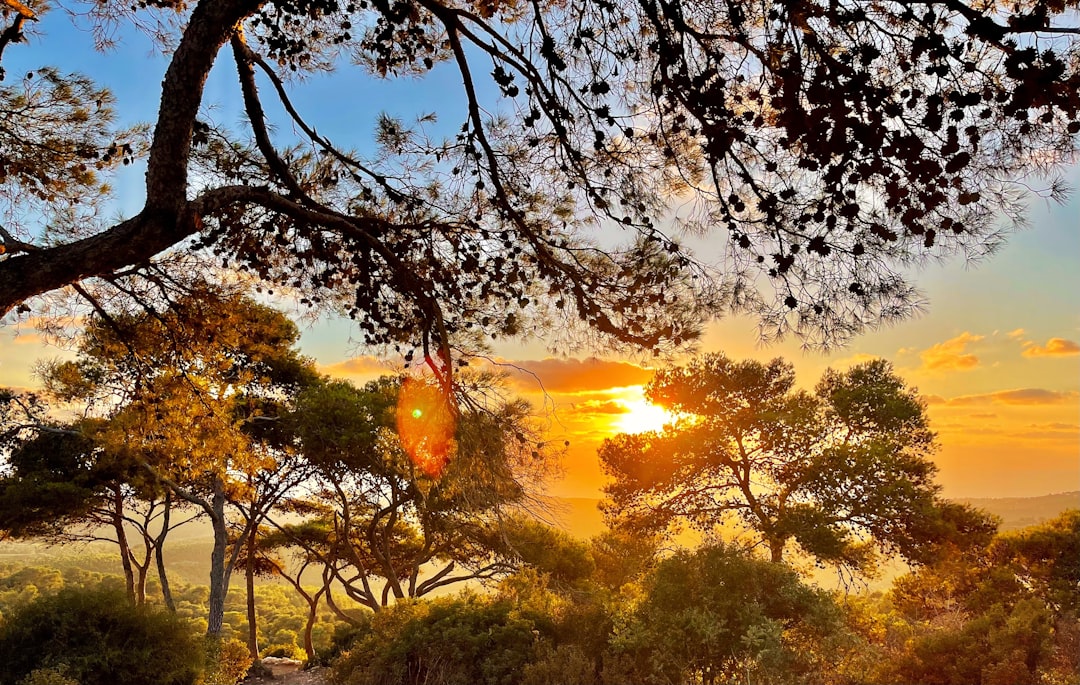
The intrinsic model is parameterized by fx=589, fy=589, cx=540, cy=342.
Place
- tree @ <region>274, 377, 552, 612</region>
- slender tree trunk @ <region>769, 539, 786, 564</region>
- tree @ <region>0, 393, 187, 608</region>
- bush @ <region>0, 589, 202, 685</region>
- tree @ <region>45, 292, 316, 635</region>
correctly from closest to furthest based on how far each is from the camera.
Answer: tree @ <region>274, 377, 552, 612</region>
tree @ <region>45, 292, 316, 635</region>
bush @ <region>0, 589, 202, 685</region>
slender tree trunk @ <region>769, 539, 786, 564</region>
tree @ <region>0, 393, 187, 608</region>

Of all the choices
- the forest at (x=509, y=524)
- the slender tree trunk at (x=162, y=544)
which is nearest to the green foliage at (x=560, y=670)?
the forest at (x=509, y=524)

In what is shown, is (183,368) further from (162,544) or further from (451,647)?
(162,544)

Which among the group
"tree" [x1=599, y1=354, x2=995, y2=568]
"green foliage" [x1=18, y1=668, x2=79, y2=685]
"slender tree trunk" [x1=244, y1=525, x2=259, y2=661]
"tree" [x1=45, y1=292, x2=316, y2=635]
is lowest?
"slender tree trunk" [x1=244, y1=525, x2=259, y2=661]

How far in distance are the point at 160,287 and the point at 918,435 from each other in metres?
13.3

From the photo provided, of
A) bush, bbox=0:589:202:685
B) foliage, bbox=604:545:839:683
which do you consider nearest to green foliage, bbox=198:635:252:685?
bush, bbox=0:589:202:685

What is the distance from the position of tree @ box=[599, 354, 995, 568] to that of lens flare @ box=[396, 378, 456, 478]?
9.20 metres

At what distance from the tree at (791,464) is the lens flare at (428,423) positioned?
9198mm

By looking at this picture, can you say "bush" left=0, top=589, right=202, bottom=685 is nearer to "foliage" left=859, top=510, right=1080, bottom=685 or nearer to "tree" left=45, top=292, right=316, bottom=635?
"tree" left=45, top=292, right=316, bottom=635

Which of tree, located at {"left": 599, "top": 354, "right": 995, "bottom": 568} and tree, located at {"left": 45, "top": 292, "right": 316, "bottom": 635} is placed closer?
tree, located at {"left": 45, "top": 292, "right": 316, "bottom": 635}

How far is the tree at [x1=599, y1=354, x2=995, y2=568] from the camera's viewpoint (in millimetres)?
11070

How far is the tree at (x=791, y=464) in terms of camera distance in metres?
11.1

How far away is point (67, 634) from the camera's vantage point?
6762 mm

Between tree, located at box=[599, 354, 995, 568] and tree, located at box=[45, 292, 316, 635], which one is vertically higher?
tree, located at box=[45, 292, 316, 635]

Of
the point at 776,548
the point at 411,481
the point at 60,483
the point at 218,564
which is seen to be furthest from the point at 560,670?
the point at 60,483
